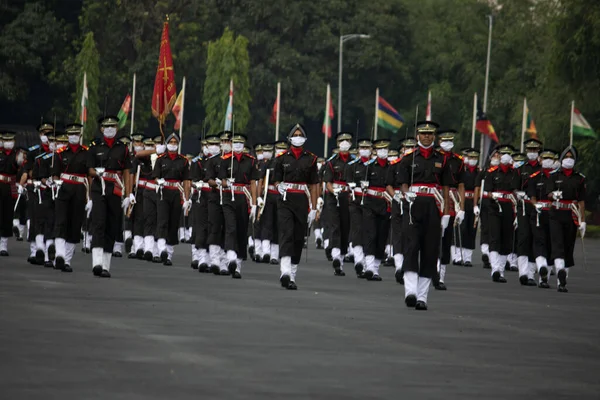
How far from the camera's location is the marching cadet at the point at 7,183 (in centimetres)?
2839

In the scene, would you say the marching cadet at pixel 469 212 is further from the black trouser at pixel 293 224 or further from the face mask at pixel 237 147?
the black trouser at pixel 293 224

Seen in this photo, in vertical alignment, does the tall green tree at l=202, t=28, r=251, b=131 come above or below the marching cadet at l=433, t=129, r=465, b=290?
above

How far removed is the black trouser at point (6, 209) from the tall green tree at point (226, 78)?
54.3 meters

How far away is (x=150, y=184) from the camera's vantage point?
97.3 ft

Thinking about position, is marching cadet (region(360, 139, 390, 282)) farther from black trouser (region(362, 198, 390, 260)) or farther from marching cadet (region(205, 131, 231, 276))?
marching cadet (region(205, 131, 231, 276))

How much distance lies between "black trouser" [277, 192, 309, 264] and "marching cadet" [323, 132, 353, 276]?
489 cm

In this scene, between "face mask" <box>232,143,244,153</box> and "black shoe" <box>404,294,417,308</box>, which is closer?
"black shoe" <box>404,294,417,308</box>

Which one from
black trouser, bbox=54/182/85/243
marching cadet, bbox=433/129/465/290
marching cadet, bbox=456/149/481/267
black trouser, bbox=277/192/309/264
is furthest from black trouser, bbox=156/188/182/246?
black trouser, bbox=277/192/309/264

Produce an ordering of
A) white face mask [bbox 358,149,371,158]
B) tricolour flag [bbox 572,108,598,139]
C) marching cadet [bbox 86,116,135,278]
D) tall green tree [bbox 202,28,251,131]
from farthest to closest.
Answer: tall green tree [bbox 202,28,251,131] < tricolour flag [bbox 572,108,598,139] < white face mask [bbox 358,149,371,158] < marching cadet [bbox 86,116,135,278]

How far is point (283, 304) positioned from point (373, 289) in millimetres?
3863

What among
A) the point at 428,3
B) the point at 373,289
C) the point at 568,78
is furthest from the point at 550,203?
the point at 428,3

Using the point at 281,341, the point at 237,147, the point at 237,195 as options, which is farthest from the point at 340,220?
the point at 281,341

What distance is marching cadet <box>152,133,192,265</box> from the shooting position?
1134 inches

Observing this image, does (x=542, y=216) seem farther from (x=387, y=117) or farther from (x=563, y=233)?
(x=387, y=117)
